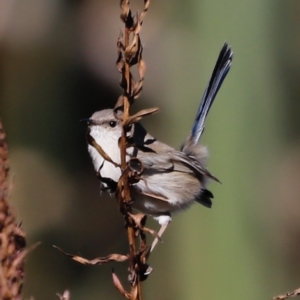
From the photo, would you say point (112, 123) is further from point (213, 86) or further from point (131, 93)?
point (131, 93)

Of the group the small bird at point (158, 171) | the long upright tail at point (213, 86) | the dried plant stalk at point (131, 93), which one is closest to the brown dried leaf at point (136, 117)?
the dried plant stalk at point (131, 93)

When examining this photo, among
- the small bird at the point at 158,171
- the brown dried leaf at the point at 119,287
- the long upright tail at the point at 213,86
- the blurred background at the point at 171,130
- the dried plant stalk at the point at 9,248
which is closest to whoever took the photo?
the dried plant stalk at the point at 9,248

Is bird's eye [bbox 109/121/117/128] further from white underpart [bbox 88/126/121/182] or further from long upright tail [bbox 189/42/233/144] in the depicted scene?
long upright tail [bbox 189/42/233/144]

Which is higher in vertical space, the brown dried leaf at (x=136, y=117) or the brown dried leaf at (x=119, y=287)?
the brown dried leaf at (x=136, y=117)

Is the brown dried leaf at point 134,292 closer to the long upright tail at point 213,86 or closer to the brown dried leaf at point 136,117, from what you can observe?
the brown dried leaf at point 136,117

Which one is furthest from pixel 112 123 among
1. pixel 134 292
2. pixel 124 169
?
pixel 134 292

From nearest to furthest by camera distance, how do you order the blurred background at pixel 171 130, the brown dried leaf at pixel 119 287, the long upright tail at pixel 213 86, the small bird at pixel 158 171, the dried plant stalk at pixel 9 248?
the dried plant stalk at pixel 9 248, the brown dried leaf at pixel 119 287, the small bird at pixel 158 171, the long upright tail at pixel 213 86, the blurred background at pixel 171 130
